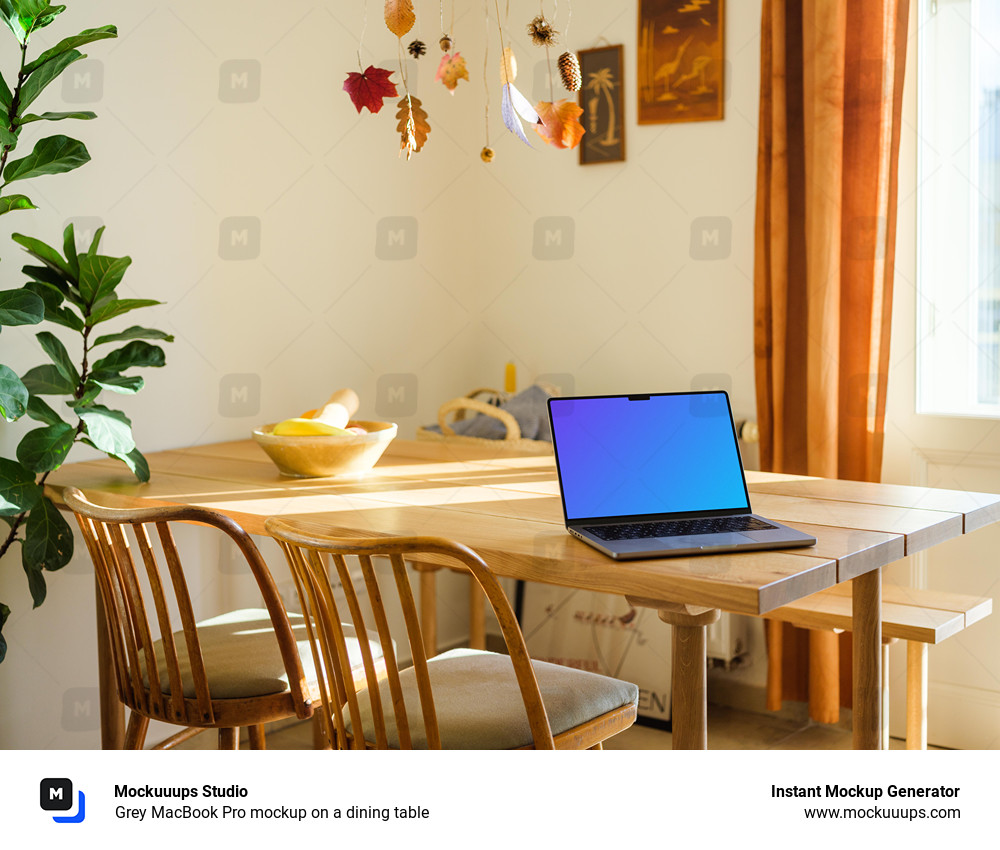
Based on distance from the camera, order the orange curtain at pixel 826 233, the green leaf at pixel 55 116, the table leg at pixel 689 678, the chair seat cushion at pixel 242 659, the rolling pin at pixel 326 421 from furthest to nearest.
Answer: the orange curtain at pixel 826 233
the rolling pin at pixel 326 421
the green leaf at pixel 55 116
the chair seat cushion at pixel 242 659
the table leg at pixel 689 678

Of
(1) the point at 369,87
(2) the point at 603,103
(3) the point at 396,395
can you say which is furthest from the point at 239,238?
(1) the point at 369,87

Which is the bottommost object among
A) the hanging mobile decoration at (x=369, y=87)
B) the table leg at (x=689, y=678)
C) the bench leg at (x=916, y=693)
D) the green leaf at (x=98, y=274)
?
the bench leg at (x=916, y=693)

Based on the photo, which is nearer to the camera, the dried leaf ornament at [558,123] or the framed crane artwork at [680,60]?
the dried leaf ornament at [558,123]

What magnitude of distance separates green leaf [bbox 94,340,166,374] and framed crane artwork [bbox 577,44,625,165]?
157 centimetres

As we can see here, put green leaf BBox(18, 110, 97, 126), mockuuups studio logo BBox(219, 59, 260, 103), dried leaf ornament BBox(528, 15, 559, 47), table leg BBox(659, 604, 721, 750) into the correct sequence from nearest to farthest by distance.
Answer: table leg BBox(659, 604, 721, 750)
dried leaf ornament BBox(528, 15, 559, 47)
green leaf BBox(18, 110, 97, 126)
mockuuups studio logo BBox(219, 59, 260, 103)

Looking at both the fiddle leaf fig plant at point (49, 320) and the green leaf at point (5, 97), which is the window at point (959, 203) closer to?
the fiddle leaf fig plant at point (49, 320)

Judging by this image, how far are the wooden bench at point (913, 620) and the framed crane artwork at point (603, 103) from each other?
1490 mm

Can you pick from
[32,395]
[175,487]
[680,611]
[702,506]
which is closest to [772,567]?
[680,611]

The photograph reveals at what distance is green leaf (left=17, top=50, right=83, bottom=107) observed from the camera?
1.90 meters

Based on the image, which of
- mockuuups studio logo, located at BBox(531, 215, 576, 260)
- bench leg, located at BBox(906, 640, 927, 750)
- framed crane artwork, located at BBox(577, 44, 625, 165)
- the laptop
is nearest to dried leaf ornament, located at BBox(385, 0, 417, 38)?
the laptop


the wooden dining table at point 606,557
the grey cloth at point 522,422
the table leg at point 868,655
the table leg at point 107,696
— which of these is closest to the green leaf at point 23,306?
the wooden dining table at point 606,557

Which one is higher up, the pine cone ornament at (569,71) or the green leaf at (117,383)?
the pine cone ornament at (569,71)

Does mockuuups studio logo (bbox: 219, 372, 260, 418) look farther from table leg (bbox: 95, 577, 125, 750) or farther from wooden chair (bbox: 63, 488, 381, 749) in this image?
wooden chair (bbox: 63, 488, 381, 749)

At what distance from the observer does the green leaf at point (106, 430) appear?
199cm
